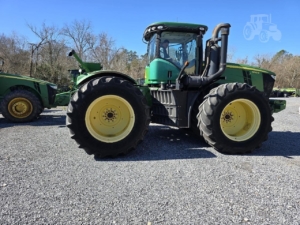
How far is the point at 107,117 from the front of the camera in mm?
4027

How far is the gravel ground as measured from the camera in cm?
218

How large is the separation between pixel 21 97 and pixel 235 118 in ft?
21.8

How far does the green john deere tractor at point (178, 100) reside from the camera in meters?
3.74

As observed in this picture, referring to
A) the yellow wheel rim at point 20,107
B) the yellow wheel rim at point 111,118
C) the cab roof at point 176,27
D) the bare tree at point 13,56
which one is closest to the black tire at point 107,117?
the yellow wheel rim at point 111,118

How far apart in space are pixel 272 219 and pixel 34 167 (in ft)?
10.0

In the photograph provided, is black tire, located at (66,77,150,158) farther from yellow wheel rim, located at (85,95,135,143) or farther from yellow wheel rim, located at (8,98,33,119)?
yellow wheel rim, located at (8,98,33,119)

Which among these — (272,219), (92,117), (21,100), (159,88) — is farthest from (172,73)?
(21,100)

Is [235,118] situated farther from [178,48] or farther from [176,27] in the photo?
[176,27]

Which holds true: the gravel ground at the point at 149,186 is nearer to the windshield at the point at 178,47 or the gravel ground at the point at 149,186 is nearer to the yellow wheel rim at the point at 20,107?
the windshield at the point at 178,47

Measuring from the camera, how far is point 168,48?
4762mm

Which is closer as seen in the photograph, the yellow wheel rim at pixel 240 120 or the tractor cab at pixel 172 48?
the yellow wheel rim at pixel 240 120

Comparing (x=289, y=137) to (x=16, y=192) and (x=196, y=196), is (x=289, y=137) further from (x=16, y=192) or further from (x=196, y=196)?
(x=16, y=192)

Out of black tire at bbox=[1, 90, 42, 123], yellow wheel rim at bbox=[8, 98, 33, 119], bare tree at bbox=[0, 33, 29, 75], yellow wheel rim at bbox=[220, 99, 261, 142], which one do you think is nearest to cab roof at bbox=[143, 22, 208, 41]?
yellow wheel rim at bbox=[220, 99, 261, 142]

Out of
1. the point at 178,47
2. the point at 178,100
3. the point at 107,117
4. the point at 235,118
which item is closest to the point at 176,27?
the point at 178,47
